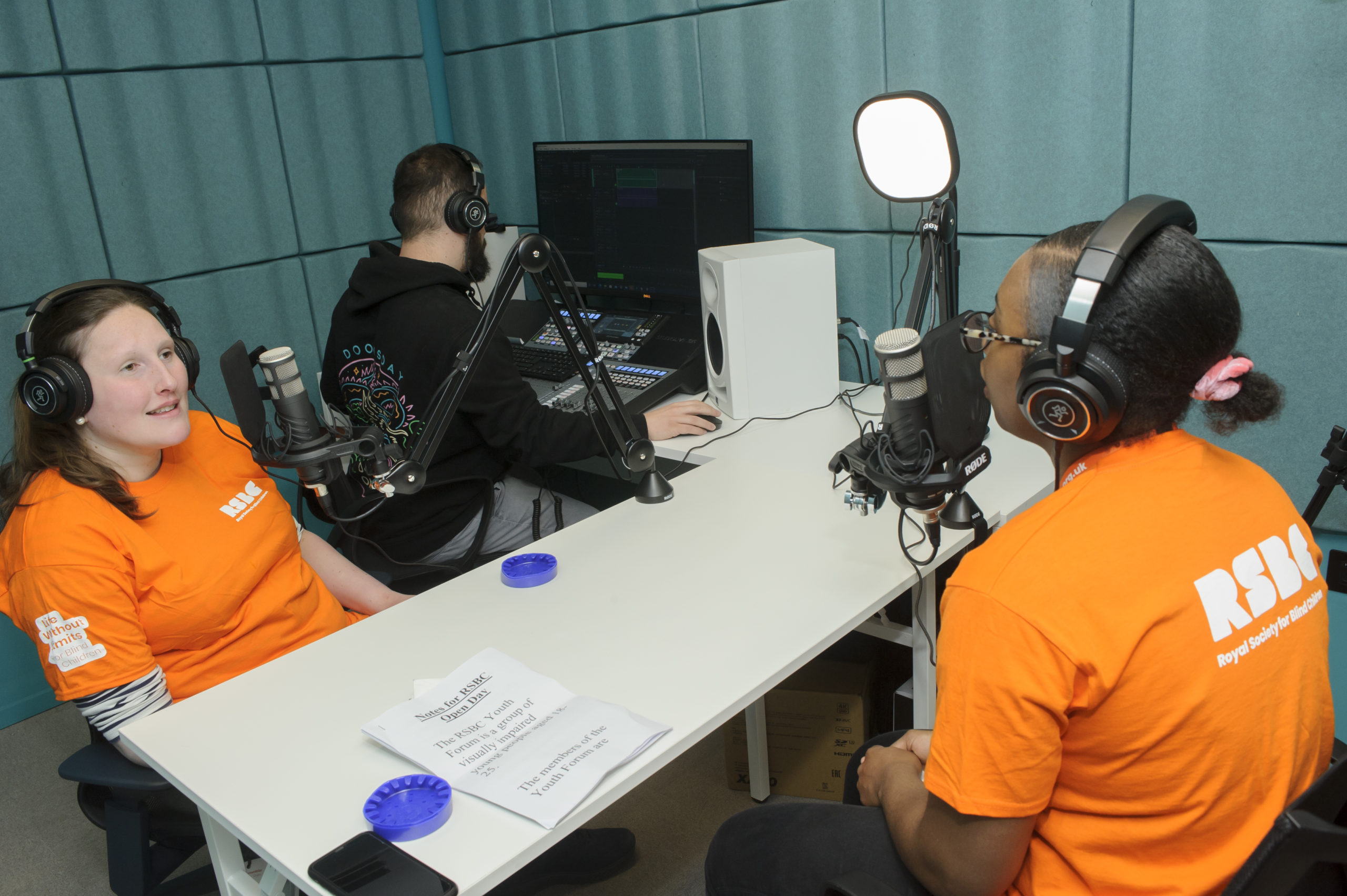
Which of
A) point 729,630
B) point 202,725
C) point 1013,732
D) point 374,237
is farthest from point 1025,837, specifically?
point 374,237

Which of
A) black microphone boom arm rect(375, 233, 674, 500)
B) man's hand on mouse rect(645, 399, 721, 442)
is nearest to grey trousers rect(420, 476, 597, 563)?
man's hand on mouse rect(645, 399, 721, 442)

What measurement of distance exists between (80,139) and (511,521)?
1602mm

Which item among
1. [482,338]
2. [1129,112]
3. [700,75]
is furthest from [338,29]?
[1129,112]

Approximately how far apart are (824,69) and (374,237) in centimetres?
167

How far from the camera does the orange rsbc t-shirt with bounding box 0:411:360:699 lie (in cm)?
133

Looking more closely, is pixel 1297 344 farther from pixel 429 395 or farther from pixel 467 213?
pixel 429 395

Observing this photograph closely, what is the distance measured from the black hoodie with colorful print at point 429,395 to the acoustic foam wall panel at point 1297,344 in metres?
1.22

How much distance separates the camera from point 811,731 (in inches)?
81.4

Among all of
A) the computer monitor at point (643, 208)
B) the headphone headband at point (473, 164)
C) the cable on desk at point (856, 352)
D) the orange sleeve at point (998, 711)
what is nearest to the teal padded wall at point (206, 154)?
the computer monitor at point (643, 208)

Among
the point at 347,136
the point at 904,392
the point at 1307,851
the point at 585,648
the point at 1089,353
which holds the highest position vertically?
the point at 347,136

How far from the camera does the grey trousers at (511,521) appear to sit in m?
2.07

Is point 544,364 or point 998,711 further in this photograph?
point 544,364

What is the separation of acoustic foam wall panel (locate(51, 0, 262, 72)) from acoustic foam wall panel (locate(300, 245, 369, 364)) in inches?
23.8

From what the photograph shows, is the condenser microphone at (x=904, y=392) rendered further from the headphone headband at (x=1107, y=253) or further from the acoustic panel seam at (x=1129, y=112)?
the acoustic panel seam at (x=1129, y=112)
